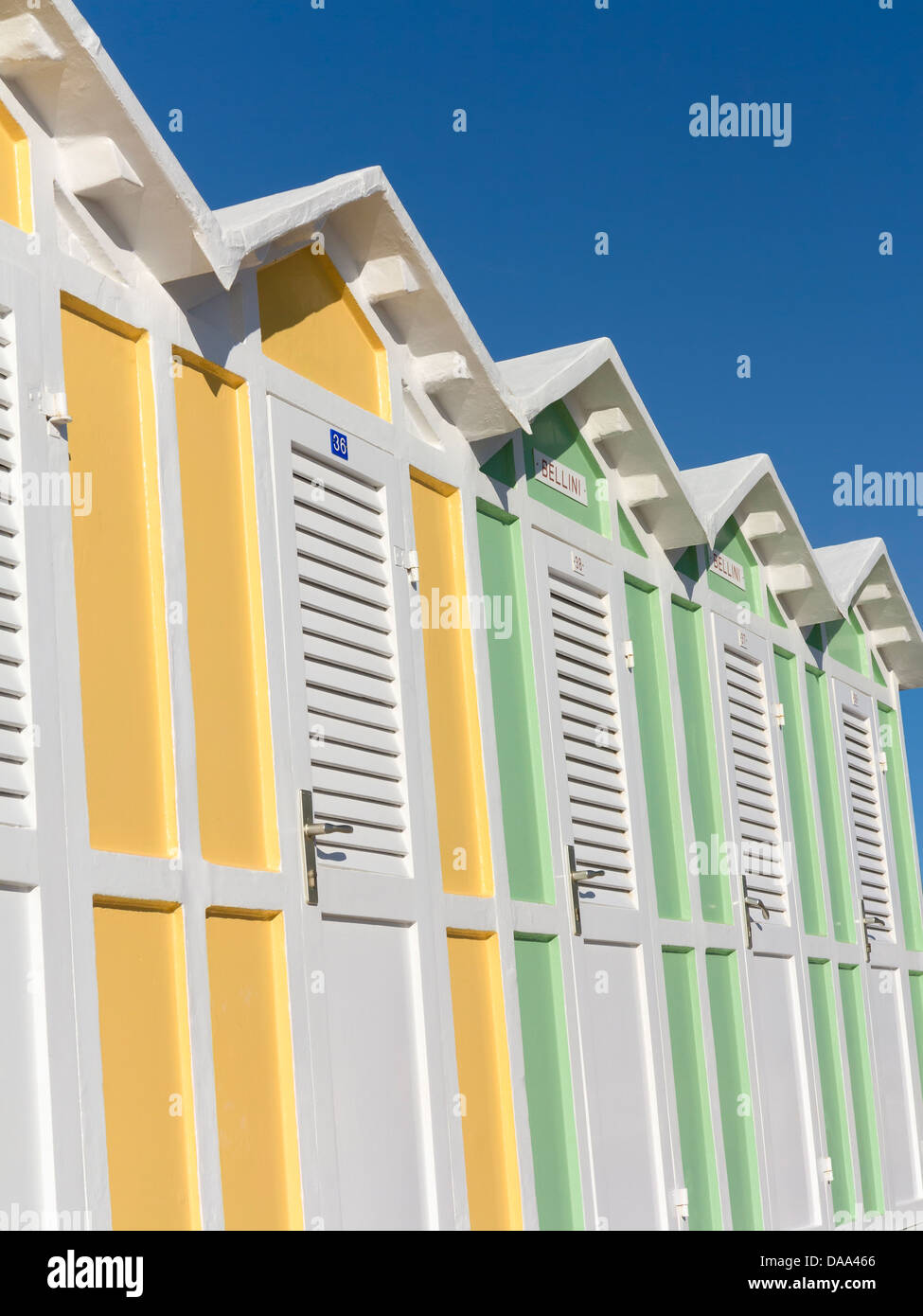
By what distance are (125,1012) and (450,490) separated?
376 centimetres

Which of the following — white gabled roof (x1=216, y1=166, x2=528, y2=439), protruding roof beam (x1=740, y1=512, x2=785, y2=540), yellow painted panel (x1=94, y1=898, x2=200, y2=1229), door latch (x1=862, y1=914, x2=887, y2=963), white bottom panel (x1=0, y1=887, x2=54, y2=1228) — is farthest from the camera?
door latch (x1=862, y1=914, x2=887, y2=963)

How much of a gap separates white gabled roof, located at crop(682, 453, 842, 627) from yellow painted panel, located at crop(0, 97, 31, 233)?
638cm

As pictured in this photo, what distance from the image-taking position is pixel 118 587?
248 inches

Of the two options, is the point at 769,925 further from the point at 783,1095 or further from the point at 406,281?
the point at 406,281

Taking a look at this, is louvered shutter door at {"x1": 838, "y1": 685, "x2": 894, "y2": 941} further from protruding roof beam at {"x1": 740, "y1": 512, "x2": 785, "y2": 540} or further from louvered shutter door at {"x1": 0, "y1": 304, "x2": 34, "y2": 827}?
louvered shutter door at {"x1": 0, "y1": 304, "x2": 34, "y2": 827}

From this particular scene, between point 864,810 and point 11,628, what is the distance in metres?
9.64

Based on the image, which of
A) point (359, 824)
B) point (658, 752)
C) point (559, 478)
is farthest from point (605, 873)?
point (359, 824)

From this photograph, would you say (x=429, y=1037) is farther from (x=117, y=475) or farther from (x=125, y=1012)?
(x=117, y=475)

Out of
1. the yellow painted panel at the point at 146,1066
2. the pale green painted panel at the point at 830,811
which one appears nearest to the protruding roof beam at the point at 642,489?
the pale green painted panel at the point at 830,811

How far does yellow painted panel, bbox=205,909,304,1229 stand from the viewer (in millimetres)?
6293

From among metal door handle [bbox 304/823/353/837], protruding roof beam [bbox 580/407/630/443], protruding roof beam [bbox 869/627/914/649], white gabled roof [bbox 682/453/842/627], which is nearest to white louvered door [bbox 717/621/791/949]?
white gabled roof [bbox 682/453/842/627]

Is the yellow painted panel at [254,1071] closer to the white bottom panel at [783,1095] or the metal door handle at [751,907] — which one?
the white bottom panel at [783,1095]

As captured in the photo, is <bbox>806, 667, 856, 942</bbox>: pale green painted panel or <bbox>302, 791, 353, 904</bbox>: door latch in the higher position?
<bbox>806, 667, 856, 942</bbox>: pale green painted panel

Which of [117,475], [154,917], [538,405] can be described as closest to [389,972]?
[154,917]
